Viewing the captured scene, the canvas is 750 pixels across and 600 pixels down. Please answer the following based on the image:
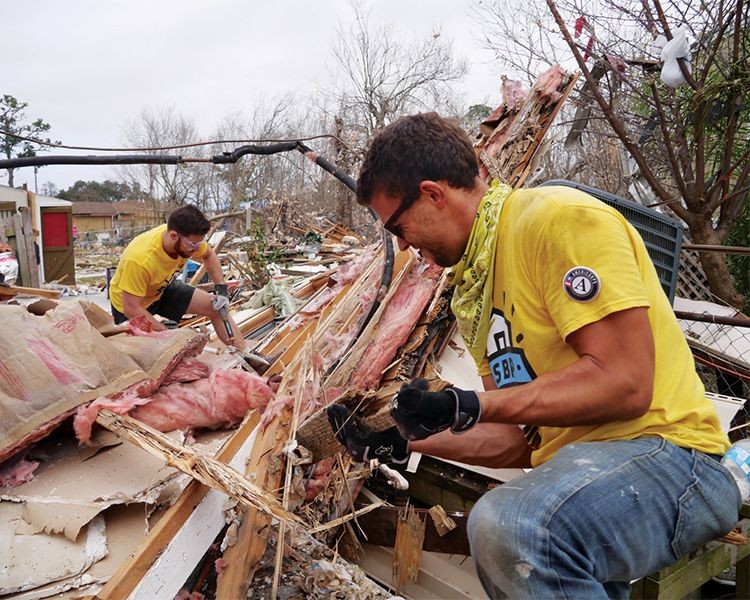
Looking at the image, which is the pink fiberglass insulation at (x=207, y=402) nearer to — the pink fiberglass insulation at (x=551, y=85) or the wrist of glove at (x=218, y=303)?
the wrist of glove at (x=218, y=303)

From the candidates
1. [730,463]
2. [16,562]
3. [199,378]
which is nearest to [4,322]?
[199,378]

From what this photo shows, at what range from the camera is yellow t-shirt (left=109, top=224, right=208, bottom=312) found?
5.35 metres

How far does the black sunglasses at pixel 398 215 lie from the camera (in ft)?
5.94

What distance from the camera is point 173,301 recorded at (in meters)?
5.94

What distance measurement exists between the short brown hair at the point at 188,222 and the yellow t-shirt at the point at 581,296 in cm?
419

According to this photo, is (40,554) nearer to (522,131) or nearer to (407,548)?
(407,548)

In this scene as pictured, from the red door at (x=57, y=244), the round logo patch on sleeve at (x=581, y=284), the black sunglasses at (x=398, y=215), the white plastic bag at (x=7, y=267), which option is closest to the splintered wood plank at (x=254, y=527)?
the black sunglasses at (x=398, y=215)

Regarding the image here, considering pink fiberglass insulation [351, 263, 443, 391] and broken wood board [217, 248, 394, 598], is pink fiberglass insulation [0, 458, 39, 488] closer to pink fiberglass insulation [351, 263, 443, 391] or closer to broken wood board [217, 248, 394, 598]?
broken wood board [217, 248, 394, 598]

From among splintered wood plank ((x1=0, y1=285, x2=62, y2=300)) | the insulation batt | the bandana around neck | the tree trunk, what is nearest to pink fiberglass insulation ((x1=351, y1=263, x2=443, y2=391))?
the insulation batt

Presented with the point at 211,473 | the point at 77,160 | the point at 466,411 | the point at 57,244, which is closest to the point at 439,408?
the point at 466,411

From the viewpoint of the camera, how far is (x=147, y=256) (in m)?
5.37

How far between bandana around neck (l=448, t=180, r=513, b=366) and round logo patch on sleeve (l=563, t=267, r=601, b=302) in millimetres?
317

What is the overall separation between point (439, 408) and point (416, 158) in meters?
0.77

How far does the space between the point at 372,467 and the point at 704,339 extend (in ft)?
9.11
